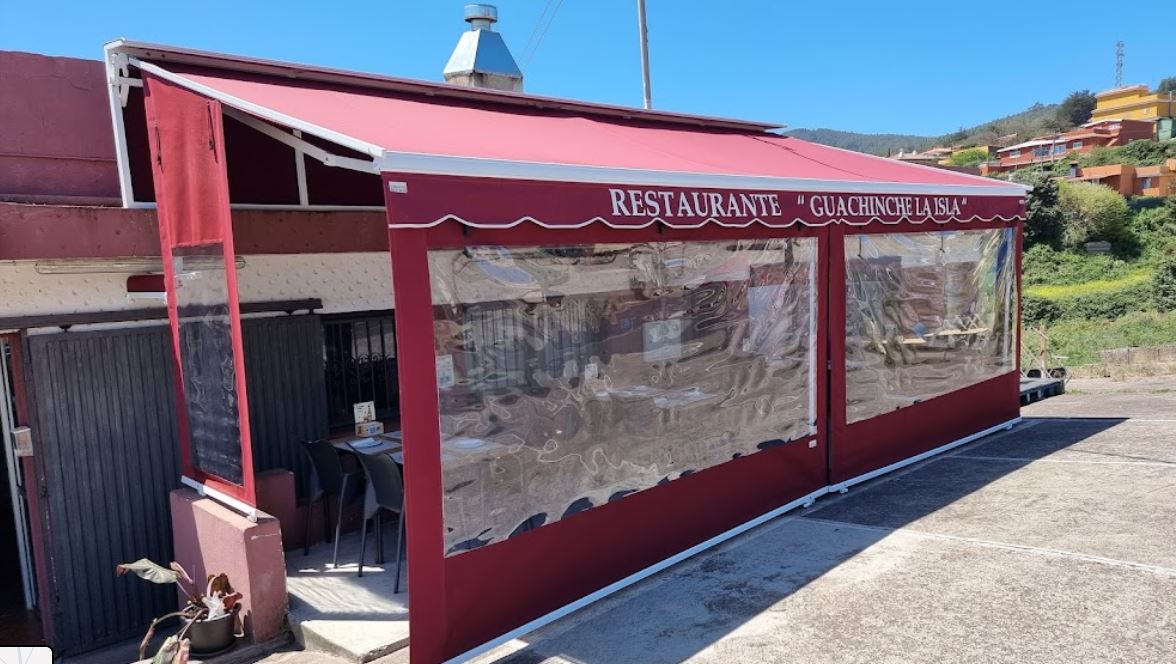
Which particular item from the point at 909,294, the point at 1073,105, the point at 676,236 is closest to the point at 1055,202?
the point at 909,294

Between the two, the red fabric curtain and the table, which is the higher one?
the red fabric curtain

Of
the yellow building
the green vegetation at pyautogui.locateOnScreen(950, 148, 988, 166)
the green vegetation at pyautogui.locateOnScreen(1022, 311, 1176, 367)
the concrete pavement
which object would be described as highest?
the yellow building

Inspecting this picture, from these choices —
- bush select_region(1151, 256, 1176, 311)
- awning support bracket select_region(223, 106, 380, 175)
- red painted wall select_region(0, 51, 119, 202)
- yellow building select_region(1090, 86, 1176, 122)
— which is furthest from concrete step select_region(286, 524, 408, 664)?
yellow building select_region(1090, 86, 1176, 122)

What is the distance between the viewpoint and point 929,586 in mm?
4684

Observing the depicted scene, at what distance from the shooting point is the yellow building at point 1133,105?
320 feet

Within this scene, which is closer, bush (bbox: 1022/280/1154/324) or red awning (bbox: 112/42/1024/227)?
red awning (bbox: 112/42/1024/227)

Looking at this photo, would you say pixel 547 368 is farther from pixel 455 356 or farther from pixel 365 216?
pixel 365 216

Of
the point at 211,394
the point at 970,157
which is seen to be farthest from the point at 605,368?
the point at 970,157

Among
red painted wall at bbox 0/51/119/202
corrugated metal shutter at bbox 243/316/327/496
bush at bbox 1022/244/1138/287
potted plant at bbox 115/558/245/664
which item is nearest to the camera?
potted plant at bbox 115/558/245/664

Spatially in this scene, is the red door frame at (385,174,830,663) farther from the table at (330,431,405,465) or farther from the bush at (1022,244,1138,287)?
the bush at (1022,244,1138,287)

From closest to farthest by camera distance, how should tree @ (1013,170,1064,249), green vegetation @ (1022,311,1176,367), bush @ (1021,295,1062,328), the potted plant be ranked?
the potted plant → green vegetation @ (1022,311,1176,367) → bush @ (1021,295,1062,328) → tree @ (1013,170,1064,249)

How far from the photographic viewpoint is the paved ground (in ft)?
13.1

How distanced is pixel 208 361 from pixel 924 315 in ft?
20.0

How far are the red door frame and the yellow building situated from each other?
110 m
